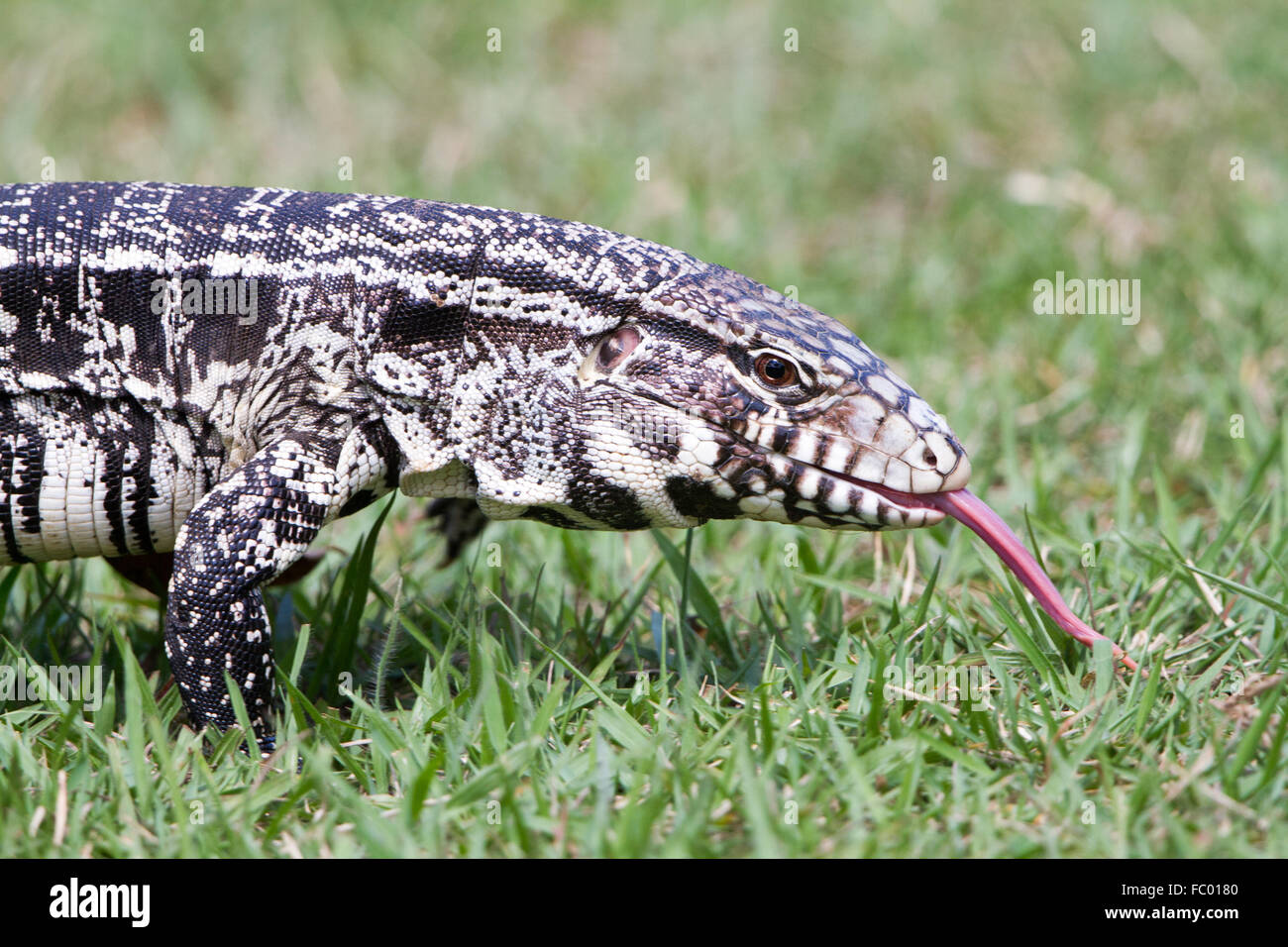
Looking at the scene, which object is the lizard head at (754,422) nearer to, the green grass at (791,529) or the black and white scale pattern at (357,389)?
the black and white scale pattern at (357,389)

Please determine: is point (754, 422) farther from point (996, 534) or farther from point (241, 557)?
point (241, 557)

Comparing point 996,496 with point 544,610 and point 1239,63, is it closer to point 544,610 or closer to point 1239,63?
point 544,610

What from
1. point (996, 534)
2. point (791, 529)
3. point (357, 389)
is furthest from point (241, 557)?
point (791, 529)

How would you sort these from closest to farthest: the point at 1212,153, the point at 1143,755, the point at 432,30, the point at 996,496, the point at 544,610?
the point at 1143,755 < the point at 544,610 < the point at 996,496 < the point at 1212,153 < the point at 432,30

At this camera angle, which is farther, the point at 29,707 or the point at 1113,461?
the point at 1113,461

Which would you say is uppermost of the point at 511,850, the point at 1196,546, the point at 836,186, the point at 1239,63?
the point at 1239,63

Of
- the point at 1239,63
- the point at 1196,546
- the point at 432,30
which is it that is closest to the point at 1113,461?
the point at 1196,546

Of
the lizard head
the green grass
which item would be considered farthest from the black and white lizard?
the green grass
